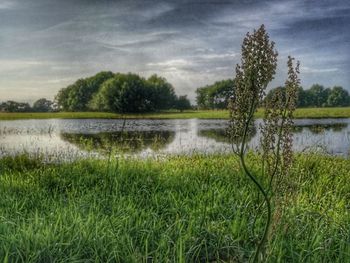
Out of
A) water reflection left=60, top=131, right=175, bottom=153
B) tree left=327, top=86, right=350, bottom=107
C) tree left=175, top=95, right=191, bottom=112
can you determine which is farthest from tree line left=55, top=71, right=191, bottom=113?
water reflection left=60, top=131, right=175, bottom=153

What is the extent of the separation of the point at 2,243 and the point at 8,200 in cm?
299

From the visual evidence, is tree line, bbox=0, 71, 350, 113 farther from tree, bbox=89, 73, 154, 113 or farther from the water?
the water

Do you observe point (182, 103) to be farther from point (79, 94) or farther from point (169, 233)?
point (169, 233)

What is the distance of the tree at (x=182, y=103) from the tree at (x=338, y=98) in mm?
31302

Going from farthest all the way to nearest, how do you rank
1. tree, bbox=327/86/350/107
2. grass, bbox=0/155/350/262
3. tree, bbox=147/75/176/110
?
Answer: tree, bbox=327/86/350/107 < tree, bbox=147/75/176/110 < grass, bbox=0/155/350/262

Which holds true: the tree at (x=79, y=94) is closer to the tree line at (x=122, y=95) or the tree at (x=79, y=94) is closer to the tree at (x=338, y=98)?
the tree line at (x=122, y=95)

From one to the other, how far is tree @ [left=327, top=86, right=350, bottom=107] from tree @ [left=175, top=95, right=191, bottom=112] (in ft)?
103

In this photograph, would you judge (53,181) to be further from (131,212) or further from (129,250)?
(129,250)

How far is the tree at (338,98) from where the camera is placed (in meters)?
91.5

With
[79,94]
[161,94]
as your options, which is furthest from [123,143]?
[79,94]

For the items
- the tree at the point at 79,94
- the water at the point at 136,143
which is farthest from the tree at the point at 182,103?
the water at the point at 136,143

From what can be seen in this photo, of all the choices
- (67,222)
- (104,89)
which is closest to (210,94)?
(104,89)

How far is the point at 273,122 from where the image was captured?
10.0 feet

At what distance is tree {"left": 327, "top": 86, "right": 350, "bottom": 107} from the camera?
9150 centimetres
